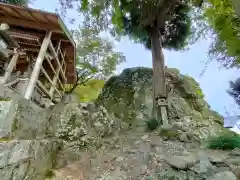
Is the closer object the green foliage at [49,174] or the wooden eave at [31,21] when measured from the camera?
the green foliage at [49,174]

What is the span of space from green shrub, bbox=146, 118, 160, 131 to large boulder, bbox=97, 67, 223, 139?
372 millimetres

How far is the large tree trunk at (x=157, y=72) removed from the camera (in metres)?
6.90

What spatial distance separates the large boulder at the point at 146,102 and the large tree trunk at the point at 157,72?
0.54 meters

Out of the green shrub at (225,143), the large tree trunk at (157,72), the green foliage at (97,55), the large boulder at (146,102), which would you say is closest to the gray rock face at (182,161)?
the green shrub at (225,143)

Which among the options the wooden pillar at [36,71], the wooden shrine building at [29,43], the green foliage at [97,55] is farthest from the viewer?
the green foliage at [97,55]

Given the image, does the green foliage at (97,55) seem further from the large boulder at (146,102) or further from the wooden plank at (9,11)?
the wooden plank at (9,11)

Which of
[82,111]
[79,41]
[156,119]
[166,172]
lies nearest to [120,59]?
[79,41]

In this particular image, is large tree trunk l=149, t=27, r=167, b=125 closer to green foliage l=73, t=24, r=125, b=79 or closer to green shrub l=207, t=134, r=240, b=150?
green shrub l=207, t=134, r=240, b=150

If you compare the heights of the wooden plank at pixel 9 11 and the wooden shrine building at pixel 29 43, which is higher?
the wooden plank at pixel 9 11

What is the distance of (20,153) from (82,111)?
2.46m

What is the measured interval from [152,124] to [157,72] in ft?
8.03

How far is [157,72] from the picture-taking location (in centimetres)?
764

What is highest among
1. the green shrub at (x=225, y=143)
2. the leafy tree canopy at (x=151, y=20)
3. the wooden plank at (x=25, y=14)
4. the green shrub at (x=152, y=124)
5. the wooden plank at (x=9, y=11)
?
the leafy tree canopy at (x=151, y=20)

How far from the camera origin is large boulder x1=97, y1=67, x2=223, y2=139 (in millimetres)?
6984
